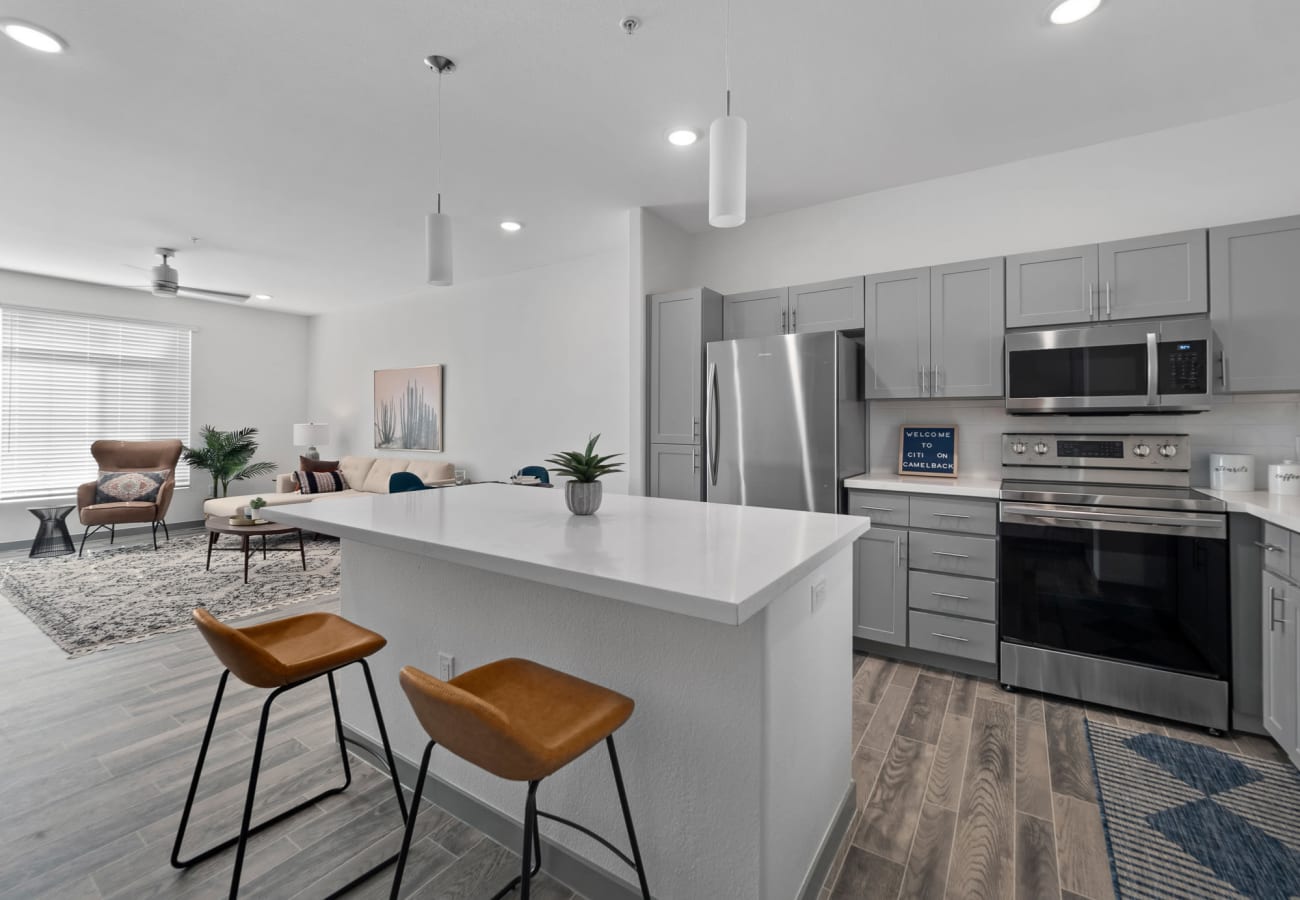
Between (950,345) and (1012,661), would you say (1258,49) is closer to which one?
(950,345)

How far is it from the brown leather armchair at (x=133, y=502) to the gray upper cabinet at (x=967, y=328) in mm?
6950

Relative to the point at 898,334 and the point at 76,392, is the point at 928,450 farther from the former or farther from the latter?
the point at 76,392

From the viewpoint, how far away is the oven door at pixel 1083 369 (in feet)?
8.67

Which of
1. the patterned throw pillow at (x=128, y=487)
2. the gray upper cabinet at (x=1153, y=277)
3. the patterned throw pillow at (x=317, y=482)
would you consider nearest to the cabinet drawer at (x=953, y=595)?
the gray upper cabinet at (x=1153, y=277)

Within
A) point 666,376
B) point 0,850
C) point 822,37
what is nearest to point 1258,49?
point 822,37

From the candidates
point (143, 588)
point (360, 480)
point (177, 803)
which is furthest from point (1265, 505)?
point (360, 480)

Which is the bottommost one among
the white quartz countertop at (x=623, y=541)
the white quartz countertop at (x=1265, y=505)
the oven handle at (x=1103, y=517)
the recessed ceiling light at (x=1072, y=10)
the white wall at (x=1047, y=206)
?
the oven handle at (x=1103, y=517)

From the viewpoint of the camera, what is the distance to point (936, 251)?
349 cm

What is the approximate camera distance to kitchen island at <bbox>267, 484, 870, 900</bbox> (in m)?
1.29

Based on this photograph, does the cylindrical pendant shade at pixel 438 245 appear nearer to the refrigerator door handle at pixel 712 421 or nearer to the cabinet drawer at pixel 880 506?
the refrigerator door handle at pixel 712 421

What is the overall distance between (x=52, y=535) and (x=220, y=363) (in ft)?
8.24

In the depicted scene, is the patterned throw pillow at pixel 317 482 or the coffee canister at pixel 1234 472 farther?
the patterned throw pillow at pixel 317 482

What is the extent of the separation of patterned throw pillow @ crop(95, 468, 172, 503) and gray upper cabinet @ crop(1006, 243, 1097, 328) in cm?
744

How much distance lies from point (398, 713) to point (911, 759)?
186 centimetres
